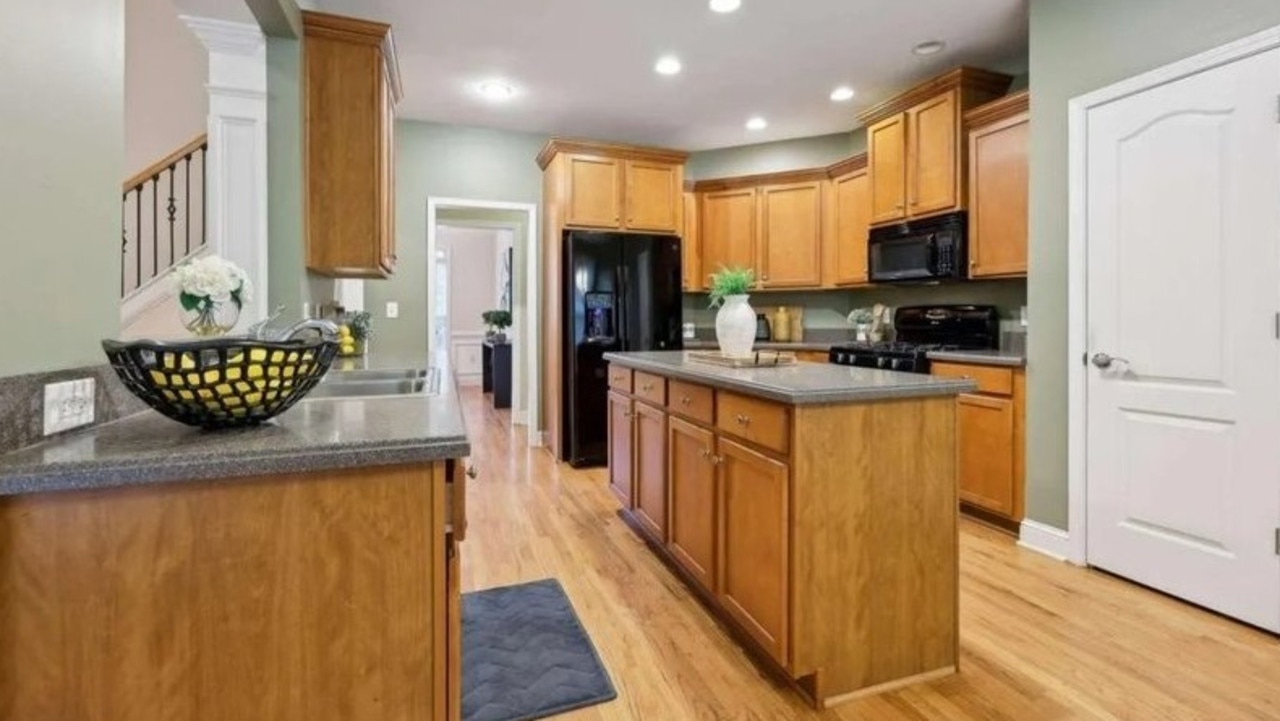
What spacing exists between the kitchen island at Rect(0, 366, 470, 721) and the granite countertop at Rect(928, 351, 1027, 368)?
9.48 feet

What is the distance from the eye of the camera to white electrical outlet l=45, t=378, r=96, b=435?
1.03 m

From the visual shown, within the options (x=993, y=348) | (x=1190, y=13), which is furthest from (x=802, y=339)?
(x=1190, y=13)

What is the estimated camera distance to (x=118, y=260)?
48.5 inches

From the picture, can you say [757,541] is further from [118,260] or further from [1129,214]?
[1129,214]

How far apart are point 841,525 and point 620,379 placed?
1.74m

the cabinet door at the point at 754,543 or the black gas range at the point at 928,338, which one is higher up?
the black gas range at the point at 928,338

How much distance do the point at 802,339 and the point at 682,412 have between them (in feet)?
10.7

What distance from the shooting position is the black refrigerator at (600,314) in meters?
4.56

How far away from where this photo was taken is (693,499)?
2357mm

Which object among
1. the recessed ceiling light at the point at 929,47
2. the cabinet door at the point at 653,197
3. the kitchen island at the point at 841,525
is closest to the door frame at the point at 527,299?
the cabinet door at the point at 653,197

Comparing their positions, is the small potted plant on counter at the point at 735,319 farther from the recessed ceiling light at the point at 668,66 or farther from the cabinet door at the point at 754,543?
the recessed ceiling light at the point at 668,66

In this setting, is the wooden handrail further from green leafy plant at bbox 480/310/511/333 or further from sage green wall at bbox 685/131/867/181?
green leafy plant at bbox 480/310/511/333

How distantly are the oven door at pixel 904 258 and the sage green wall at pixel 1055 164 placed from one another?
868mm

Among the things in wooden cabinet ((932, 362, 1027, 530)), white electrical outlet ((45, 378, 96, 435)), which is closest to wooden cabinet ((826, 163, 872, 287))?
wooden cabinet ((932, 362, 1027, 530))
